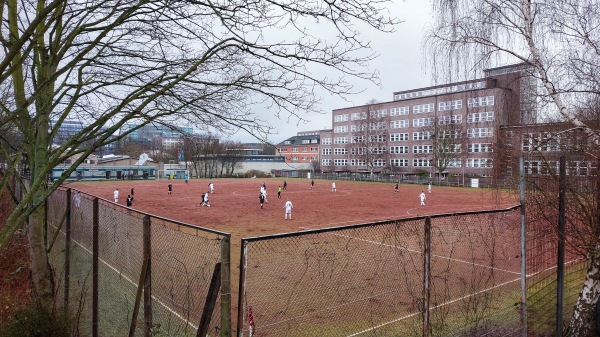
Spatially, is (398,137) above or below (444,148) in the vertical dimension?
above

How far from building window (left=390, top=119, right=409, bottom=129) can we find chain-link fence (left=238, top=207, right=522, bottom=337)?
2940 inches

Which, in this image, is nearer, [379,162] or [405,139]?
[405,139]

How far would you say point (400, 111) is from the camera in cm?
8350

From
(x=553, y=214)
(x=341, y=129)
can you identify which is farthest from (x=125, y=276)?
(x=341, y=129)

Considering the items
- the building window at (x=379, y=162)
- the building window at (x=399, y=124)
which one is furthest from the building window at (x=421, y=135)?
the building window at (x=379, y=162)

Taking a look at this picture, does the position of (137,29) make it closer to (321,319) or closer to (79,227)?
(79,227)

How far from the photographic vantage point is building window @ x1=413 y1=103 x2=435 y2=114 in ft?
250

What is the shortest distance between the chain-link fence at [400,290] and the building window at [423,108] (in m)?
70.1

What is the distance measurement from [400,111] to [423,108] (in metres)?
6.08

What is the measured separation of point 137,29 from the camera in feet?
16.2

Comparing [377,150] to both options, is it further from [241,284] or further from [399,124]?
[241,284]

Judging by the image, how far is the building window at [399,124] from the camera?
82.5 m

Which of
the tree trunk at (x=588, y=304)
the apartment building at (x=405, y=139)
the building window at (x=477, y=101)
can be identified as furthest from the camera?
the apartment building at (x=405, y=139)

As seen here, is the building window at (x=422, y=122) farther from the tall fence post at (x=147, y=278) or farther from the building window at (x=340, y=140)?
the tall fence post at (x=147, y=278)
